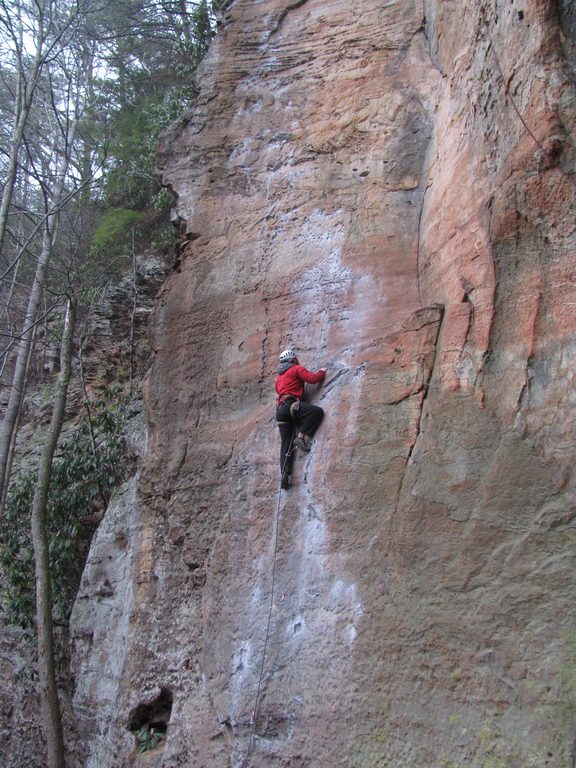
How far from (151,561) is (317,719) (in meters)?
2.84

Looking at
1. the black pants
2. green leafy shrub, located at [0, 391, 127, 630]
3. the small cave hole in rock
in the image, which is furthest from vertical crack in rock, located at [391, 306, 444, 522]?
green leafy shrub, located at [0, 391, 127, 630]

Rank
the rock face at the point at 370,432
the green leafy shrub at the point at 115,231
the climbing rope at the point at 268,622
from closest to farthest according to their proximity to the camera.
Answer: the rock face at the point at 370,432 → the climbing rope at the point at 268,622 → the green leafy shrub at the point at 115,231

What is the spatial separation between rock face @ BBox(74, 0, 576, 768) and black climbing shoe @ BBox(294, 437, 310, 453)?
10 cm

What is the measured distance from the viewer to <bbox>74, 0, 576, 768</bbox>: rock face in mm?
5270

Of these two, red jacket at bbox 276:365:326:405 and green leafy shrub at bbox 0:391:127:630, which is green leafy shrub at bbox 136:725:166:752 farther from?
red jacket at bbox 276:365:326:405

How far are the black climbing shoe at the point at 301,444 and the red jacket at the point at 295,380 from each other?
17.1 inches

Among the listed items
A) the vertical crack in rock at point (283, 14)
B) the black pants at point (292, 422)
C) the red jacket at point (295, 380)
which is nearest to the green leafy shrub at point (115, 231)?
the vertical crack in rock at point (283, 14)

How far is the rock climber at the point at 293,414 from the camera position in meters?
6.88

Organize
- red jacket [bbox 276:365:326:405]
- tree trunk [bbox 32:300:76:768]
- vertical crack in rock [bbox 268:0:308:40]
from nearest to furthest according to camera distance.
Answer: red jacket [bbox 276:365:326:405]
tree trunk [bbox 32:300:76:768]
vertical crack in rock [bbox 268:0:308:40]

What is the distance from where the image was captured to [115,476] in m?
10.2

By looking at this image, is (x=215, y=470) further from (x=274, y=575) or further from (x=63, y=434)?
(x=63, y=434)

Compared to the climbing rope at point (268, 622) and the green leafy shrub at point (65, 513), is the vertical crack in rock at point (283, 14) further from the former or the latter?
the climbing rope at point (268, 622)

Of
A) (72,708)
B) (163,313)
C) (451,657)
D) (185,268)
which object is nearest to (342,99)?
(185,268)

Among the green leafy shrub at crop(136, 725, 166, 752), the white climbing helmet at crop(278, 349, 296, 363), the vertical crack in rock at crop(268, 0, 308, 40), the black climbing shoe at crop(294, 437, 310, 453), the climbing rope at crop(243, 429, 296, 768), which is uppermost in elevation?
the vertical crack in rock at crop(268, 0, 308, 40)
